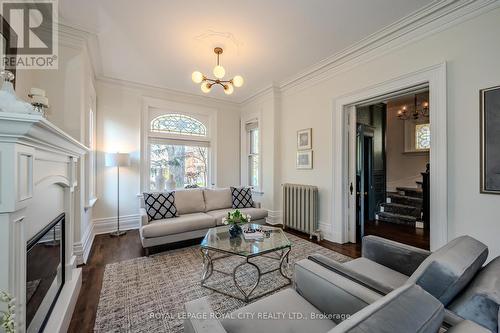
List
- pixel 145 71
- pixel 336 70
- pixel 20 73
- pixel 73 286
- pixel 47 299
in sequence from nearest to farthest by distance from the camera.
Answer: pixel 47 299
pixel 73 286
pixel 20 73
pixel 336 70
pixel 145 71

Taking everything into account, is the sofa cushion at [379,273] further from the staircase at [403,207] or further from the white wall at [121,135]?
the white wall at [121,135]

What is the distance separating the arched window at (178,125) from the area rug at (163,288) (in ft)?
8.94

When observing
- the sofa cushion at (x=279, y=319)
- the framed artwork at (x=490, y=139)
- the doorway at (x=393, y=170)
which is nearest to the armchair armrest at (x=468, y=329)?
the sofa cushion at (x=279, y=319)

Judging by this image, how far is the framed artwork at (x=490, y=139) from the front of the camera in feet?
6.47

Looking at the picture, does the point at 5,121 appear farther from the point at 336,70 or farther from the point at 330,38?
the point at 336,70

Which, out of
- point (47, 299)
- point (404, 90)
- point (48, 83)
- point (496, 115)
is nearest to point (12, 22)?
point (48, 83)

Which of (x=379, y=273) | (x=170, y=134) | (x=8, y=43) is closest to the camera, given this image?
(x=379, y=273)

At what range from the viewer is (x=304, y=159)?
405 cm

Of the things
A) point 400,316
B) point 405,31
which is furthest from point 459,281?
point 405,31

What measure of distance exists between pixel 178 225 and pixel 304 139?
104 inches

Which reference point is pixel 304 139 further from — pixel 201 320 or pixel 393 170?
pixel 201 320

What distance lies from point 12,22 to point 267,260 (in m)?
3.56

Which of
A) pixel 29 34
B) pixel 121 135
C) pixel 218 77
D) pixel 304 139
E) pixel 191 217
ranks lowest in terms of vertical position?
pixel 191 217

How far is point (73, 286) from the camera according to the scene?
1.93 m
